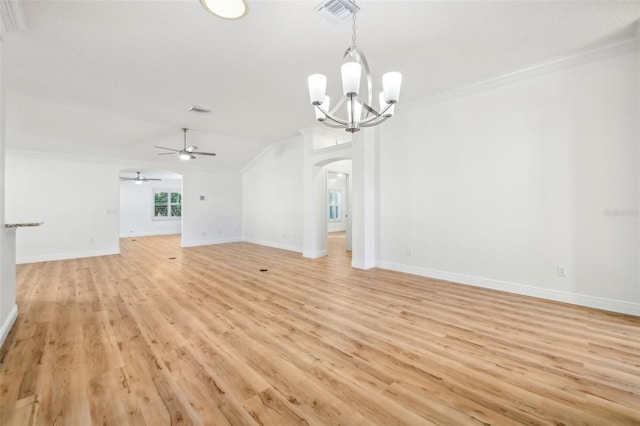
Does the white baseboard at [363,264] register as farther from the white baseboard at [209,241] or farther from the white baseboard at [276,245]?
the white baseboard at [209,241]

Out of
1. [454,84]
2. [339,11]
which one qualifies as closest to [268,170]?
[454,84]

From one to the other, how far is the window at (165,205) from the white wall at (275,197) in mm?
4788

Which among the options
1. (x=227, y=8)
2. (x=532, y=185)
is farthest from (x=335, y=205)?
(x=227, y=8)

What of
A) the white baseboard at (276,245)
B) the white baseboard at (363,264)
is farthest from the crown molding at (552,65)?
the white baseboard at (276,245)

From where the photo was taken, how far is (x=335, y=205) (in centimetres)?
1201

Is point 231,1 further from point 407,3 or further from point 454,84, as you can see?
point 454,84

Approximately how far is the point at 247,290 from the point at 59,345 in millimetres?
1996

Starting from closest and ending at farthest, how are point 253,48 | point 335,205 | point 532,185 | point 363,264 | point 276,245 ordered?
1. point 253,48
2. point 532,185
3. point 363,264
4. point 276,245
5. point 335,205

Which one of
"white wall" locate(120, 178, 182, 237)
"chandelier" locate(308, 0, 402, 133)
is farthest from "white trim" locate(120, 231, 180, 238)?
"chandelier" locate(308, 0, 402, 133)

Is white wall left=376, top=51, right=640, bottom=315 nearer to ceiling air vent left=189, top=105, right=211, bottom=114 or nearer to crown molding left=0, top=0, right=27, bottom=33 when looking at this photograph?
ceiling air vent left=189, top=105, right=211, bottom=114

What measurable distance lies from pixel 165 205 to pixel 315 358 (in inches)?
472

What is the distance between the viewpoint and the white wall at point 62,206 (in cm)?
596

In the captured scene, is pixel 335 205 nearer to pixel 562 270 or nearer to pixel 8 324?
pixel 562 270

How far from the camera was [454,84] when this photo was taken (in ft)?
12.7
